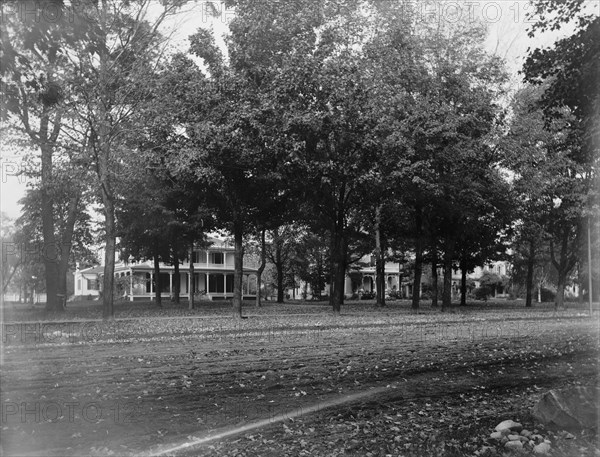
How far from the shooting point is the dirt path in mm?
6320

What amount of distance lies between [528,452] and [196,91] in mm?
18245

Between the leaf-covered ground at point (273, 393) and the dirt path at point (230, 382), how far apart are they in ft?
0.07

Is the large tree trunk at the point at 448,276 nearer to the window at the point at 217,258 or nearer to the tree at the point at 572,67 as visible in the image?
the tree at the point at 572,67

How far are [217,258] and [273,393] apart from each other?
67.6 m

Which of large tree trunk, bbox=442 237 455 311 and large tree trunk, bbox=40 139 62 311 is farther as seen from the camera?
large tree trunk, bbox=442 237 455 311

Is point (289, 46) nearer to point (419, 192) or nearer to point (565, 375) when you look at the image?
point (419, 192)

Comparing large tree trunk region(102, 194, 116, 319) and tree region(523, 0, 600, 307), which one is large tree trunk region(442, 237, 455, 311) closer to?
large tree trunk region(102, 194, 116, 319)

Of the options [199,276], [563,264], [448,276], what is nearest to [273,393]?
[448,276]

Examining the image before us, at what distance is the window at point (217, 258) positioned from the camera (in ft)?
246

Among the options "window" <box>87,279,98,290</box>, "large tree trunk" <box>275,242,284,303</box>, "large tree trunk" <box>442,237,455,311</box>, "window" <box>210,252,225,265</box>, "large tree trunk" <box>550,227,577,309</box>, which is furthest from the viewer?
"window" <box>87,279,98,290</box>

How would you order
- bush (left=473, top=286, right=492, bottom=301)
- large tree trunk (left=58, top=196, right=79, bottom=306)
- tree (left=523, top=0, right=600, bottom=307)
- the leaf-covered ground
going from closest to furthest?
the leaf-covered ground, tree (left=523, top=0, right=600, bottom=307), large tree trunk (left=58, top=196, right=79, bottom=306), bush (left=473, top=286, right=492, bottom=301)

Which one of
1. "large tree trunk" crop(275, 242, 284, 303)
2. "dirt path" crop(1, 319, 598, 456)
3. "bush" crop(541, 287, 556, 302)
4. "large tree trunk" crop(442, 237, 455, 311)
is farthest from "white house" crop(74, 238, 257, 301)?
"dirt path" crop(1, 319, 598, 456)

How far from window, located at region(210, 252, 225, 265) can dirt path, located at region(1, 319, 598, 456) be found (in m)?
59.7

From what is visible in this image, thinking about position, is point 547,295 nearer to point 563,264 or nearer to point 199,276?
point 563,264
